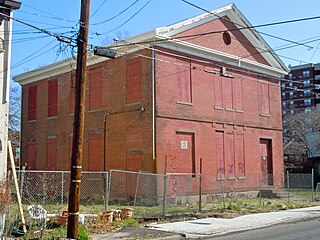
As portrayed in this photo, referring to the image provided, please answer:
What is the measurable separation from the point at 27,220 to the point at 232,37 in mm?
21205

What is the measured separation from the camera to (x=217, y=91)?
96.2 ft

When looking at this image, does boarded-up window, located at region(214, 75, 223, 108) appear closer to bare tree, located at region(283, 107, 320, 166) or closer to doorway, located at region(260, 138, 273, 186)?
doorway, located at region(260, 138, 273, 186)

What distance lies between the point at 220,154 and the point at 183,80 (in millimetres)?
5835

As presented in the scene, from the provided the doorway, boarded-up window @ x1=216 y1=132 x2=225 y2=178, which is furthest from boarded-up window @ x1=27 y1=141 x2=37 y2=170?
the doorway

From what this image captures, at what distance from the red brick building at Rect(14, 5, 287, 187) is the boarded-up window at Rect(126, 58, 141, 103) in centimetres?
6

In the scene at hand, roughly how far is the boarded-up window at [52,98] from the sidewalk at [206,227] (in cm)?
1838

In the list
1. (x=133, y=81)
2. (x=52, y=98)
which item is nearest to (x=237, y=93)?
Result: (x=133, y=81)

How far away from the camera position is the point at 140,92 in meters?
26.0

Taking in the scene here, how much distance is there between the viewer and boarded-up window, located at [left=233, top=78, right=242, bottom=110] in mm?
30641

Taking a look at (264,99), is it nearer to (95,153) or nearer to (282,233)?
(95,153)

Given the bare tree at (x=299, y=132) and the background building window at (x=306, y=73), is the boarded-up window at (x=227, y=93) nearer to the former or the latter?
the bare tree at (x=299, y=132)

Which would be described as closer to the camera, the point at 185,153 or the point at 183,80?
the point at 185,153

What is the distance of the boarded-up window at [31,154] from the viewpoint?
3466 cm

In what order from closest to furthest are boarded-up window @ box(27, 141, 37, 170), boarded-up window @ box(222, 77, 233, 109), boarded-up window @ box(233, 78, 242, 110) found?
1. boarded-up window @ box(222, 77, 233, 109)
2. boarded-up window @ box(233, 78, 242, 110)
3. boarded-up window @ box(27, 141, 37, 170)
